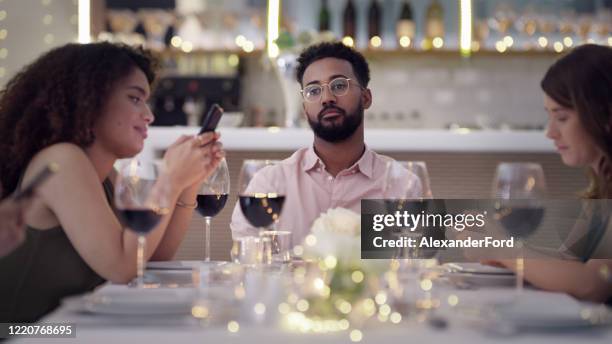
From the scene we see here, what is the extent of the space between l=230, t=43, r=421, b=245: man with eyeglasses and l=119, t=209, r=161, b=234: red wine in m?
1.21

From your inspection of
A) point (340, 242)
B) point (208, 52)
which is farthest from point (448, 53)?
point (340, 242)

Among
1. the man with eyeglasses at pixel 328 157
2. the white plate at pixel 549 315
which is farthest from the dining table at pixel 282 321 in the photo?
the man with eyeglasses at pixel 328 157

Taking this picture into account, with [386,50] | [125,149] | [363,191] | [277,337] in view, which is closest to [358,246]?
[277,337]

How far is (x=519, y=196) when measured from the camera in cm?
119

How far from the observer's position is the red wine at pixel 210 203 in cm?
157

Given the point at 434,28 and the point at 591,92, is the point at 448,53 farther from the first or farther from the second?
the point at 591,92

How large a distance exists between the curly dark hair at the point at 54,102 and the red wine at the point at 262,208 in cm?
43

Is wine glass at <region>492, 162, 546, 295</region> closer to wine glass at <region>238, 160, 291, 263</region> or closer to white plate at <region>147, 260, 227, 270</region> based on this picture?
wine glass at <region>238, 160, 291, 263</region>

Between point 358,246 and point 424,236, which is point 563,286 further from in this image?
point 358,246

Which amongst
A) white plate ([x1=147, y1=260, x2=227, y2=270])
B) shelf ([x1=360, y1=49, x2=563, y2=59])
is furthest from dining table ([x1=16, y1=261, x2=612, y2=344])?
shelf ([x1=360, y1=49, x2=563, y2=59])

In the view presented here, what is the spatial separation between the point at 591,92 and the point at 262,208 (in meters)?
0.70

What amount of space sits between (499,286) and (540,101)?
375 centimetres

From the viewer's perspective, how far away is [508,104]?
4.86 metres

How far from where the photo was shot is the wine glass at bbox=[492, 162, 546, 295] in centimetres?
119
